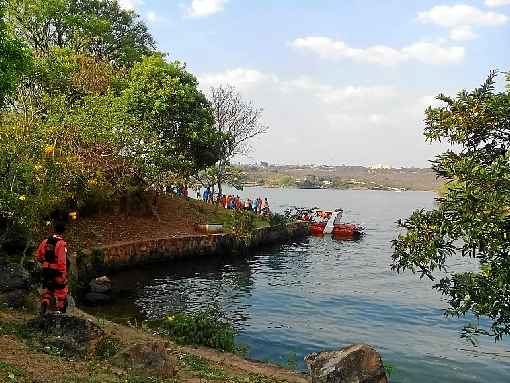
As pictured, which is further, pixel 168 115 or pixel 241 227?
pixel 241 227

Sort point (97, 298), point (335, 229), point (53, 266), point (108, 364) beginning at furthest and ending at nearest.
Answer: point (335, 229) → point (97, 298) → point (53, 266) → point (108, 364)

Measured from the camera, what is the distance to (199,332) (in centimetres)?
1484

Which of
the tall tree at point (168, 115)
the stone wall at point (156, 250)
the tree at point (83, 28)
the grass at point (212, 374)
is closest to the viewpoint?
the grass at point (212, 374)

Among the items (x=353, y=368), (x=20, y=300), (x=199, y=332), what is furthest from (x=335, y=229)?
(x=353, y=368)

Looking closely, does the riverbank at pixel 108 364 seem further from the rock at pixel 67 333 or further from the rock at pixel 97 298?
the rock at pixel 97 298

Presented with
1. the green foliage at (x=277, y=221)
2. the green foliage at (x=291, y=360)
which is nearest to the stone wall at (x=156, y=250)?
the green foliage at (x=277, y=221)

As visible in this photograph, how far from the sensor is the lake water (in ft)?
53.4

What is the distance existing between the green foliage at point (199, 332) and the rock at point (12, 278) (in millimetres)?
4152

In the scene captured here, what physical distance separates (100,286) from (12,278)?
26.3 feet

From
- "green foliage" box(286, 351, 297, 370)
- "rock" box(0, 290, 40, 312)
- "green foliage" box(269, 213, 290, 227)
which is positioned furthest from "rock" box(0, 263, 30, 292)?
"green foliage" box(269, 213, 290, 227)

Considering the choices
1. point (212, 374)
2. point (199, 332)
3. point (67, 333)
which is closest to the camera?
point (67, 333)

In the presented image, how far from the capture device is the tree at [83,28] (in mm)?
35031

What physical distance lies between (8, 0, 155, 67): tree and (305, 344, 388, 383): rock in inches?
1200

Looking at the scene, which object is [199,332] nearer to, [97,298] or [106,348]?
[106,348]
